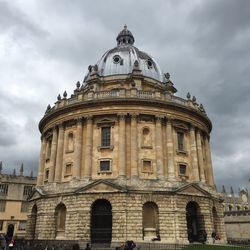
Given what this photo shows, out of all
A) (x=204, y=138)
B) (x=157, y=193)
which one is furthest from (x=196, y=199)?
(x=204, y=138)

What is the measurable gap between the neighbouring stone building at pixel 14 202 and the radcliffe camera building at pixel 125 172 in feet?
84.2

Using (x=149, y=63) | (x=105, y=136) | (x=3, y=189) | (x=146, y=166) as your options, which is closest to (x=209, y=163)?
(x=146, y=166)

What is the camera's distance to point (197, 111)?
37156mm

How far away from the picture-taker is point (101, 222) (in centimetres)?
3020

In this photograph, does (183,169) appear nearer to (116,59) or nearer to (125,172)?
(125,172)

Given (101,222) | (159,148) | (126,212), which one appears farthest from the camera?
(159,148)

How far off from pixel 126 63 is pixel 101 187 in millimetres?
19881

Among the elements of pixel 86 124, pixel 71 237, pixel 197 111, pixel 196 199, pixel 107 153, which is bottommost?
pixel 71 237

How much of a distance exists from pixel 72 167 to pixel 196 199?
13.6 meters

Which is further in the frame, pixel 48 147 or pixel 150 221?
pixel 48 147

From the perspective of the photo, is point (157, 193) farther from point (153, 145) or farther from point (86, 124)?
point (86, 124)

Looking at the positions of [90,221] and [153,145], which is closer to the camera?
[90,221]

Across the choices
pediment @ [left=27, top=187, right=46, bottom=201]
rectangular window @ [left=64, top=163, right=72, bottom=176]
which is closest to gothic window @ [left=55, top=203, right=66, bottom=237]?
pediment @ [left=27, top=187, right=46, bottom=201]

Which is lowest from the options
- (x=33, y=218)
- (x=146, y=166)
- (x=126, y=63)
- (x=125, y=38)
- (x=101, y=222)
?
(x=101, y=222)
